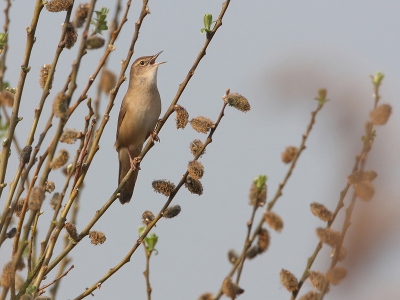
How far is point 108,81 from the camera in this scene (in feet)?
11.0

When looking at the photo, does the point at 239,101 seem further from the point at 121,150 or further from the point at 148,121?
the point at 121,150

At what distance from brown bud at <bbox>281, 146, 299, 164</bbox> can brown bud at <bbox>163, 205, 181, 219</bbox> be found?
81 cm

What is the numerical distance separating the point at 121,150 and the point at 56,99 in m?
3.73

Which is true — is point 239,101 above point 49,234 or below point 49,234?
above

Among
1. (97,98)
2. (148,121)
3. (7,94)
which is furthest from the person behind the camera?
(148,121)

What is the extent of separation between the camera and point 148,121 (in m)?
5.59

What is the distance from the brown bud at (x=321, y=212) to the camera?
277cm

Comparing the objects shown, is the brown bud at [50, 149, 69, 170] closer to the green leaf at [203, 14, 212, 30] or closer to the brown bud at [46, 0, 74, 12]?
the brown bud at [46, 0, 74, 12]

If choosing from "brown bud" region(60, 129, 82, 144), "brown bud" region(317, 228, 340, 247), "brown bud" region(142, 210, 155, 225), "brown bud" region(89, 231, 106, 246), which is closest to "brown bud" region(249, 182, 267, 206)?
"brown bud" region(317, 228, 340, 247)

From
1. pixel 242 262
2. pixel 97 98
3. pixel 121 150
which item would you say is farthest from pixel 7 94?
pixel 121 150

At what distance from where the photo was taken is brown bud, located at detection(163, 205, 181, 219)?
3.00 metres

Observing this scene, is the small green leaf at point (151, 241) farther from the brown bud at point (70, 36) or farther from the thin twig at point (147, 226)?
the brown bud at point (70, 36)

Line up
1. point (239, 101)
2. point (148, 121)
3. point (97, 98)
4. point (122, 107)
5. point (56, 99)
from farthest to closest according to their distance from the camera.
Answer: point (122, 107)
point (148, 121)
point (97, 98)
point (239, 101)
point (56, 99)

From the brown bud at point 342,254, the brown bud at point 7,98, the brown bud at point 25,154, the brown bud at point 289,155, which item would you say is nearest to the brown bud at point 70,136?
the brown bud at point 25,154
